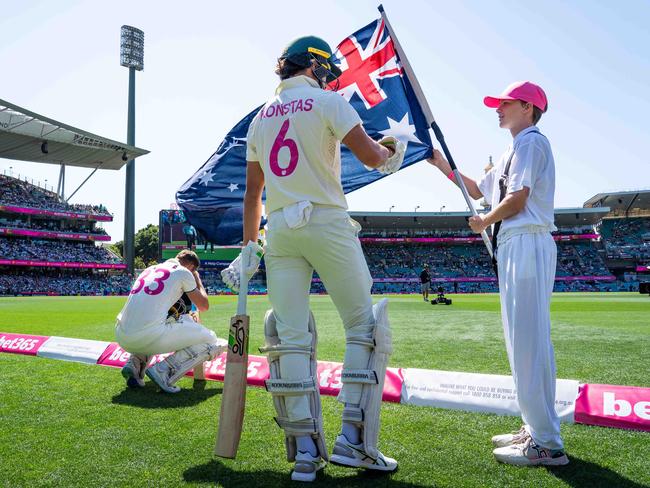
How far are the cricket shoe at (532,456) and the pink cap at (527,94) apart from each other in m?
2.03

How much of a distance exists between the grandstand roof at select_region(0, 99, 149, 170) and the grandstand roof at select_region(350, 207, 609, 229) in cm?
2780

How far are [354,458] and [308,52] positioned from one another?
90.1 inches

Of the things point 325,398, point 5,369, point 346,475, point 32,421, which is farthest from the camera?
point 5,369

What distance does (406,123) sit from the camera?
187 inches

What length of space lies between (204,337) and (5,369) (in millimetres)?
2623

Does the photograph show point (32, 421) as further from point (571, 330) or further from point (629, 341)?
point (571, 330)

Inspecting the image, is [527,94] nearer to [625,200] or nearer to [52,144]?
[52,144]

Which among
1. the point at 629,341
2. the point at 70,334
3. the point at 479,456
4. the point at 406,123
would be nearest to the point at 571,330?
the point at 629,341

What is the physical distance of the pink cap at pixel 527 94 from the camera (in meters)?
3.22

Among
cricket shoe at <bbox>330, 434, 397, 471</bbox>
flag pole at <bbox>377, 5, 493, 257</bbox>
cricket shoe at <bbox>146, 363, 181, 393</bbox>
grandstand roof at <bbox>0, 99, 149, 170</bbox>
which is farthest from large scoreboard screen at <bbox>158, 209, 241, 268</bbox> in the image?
cricket shoe at <bbox>330, 434, 397, 471</bbox>

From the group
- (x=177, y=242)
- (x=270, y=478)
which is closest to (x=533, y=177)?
(x=270, y=478)

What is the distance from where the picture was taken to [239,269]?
11.0 ft

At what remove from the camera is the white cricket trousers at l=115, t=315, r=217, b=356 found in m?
4.87

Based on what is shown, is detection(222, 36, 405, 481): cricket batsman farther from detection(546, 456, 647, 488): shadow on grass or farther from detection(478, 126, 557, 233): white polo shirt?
detection(546, 456, 647, 488): shadow on grass
